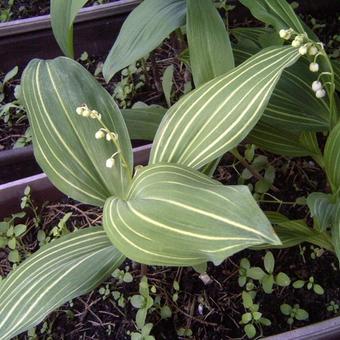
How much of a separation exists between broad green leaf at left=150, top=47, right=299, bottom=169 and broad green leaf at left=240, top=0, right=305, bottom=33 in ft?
0.37

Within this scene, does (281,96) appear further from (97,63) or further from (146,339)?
(97,63)

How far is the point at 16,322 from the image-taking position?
1.99 ft

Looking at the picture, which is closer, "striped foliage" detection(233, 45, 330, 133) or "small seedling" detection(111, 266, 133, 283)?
"striped foliage" detection(233, 45, 330, 133)

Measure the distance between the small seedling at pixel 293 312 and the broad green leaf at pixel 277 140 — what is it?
26 centimetres

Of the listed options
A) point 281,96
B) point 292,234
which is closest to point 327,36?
point 281,96

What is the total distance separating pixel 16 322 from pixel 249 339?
0.41m

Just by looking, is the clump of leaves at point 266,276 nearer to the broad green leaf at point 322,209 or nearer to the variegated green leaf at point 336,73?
the broad green leaf at point 322,209

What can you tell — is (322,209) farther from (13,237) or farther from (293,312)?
(13,237)

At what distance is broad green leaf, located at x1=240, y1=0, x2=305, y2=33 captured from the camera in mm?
697

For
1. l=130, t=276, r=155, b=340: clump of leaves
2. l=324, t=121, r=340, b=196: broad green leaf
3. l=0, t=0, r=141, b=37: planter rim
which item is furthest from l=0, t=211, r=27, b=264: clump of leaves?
l=324, t=121, r=340, b=196: broad green leaf

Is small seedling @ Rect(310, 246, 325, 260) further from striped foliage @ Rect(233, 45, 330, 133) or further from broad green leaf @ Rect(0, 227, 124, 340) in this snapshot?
broad green leaf @ Rect(0, 227, 124, 340)

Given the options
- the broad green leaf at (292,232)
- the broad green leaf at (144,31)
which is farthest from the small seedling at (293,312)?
the broad green leaf at (144,31)

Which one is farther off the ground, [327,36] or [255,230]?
[255,230]

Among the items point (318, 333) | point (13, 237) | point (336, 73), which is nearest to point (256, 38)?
point (336, 73)
